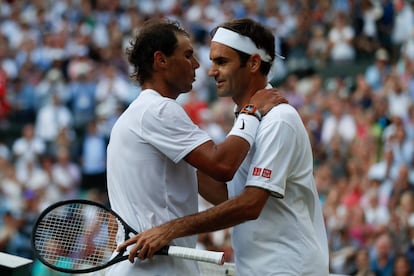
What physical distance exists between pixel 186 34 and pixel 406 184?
19.5 feet

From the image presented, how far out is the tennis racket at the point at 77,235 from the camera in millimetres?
4344

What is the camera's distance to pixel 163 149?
4219mm

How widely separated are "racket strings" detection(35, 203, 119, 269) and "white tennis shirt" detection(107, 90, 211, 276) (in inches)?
3.7

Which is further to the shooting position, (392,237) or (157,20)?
(392,237)

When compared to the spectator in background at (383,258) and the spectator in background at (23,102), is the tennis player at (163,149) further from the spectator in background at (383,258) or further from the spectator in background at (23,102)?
the spectator in background at (23,102)

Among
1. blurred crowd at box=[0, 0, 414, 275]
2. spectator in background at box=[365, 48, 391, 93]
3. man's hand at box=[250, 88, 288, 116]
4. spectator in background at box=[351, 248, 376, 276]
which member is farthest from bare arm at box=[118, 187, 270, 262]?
spectator in background at box=[365, 48, 391, 93]

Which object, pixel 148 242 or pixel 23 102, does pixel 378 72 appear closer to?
pixel 23 102

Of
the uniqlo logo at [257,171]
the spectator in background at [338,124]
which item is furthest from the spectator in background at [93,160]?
the uniqlo logo at [257,171]

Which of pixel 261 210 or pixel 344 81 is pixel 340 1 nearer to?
pixel 344 81

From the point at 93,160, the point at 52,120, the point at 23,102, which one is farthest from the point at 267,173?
the point at 23,102

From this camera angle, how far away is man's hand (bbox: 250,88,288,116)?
4387 millimetres

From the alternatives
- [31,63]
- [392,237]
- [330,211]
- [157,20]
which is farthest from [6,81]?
[157,20]

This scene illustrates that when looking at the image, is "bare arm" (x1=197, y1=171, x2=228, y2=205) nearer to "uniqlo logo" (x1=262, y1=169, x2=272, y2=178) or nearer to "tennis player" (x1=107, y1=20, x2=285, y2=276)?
"tennis player" (x1=107, y1=20, x2=285, y2=276)

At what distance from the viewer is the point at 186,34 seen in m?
4.59
